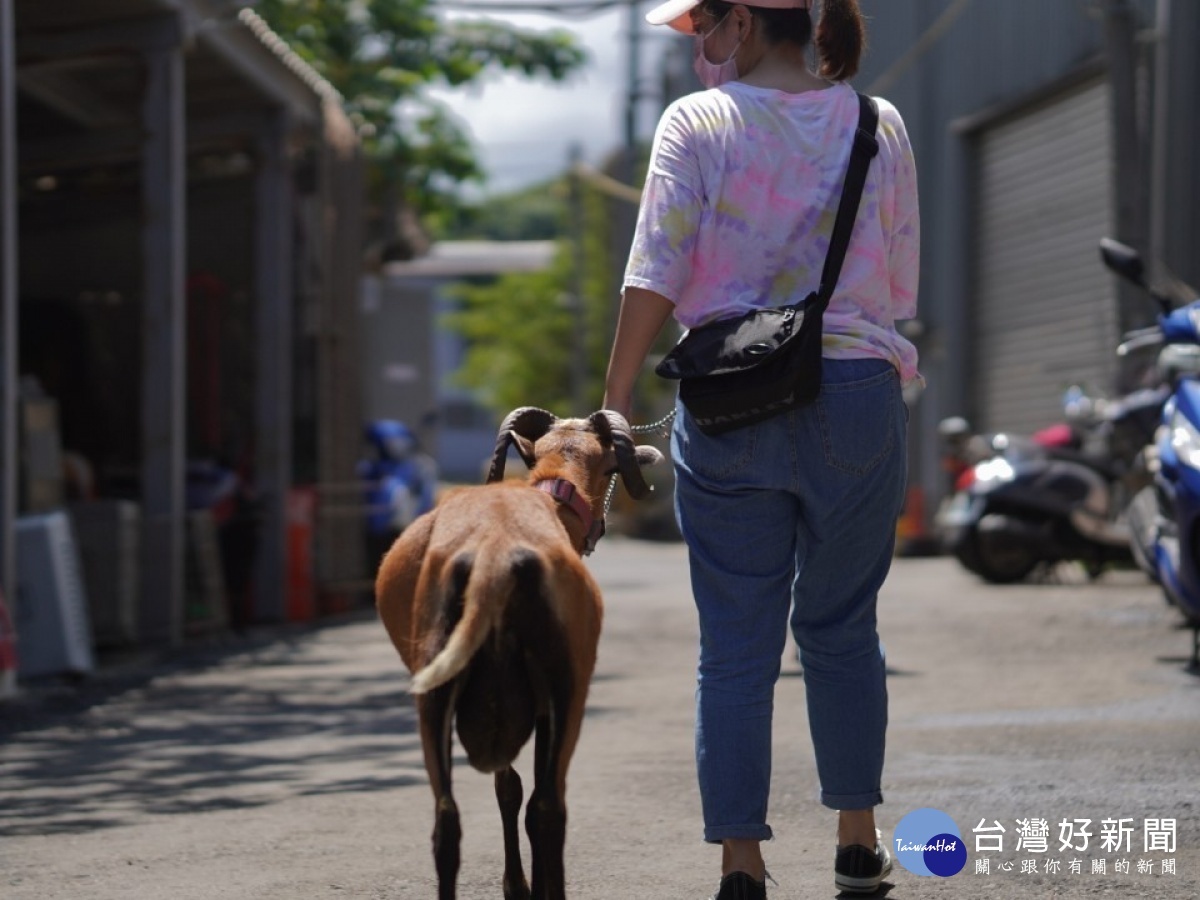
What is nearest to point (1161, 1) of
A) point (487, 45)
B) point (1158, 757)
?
point (487, 45)

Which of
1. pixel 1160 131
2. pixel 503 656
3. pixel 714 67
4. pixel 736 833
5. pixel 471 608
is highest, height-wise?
pixel 1160 131

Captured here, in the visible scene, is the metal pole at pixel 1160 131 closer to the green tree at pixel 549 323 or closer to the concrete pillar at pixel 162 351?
the concrete pillar at pixel 162 351

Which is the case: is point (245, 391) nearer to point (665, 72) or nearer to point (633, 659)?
point (633, 659)

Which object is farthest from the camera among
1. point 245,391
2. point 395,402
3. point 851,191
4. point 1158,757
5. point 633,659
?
point 395,402

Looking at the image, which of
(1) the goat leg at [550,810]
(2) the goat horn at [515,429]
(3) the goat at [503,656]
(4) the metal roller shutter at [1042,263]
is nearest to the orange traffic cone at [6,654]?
(2) the goat horn at [515,429]

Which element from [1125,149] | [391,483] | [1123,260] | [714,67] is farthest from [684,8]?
[391,483]

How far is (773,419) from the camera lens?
4.32 meters

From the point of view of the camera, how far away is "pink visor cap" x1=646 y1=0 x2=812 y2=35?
4426 millimetres

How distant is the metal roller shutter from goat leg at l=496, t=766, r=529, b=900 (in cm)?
1418

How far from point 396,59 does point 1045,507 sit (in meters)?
9.28

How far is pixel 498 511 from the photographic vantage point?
414 cm

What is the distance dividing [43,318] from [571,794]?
10.6 m

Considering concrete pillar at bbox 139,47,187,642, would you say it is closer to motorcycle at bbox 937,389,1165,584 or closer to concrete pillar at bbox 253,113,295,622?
concrete pillar at bbox 253,113,295,622

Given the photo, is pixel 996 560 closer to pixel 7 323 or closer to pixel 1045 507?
pixel 1045 507
